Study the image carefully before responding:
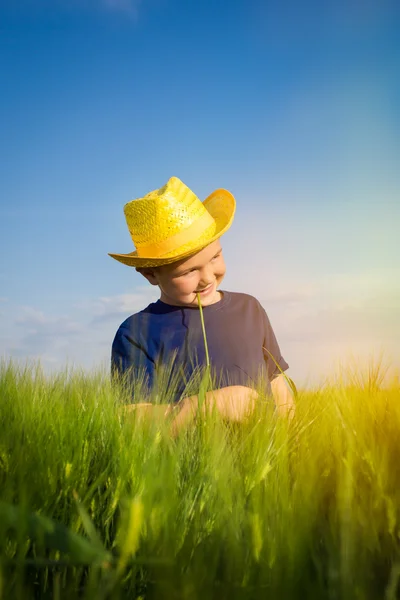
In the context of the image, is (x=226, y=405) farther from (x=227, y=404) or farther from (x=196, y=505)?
(x=196, y=505)

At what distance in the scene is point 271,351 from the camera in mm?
2484

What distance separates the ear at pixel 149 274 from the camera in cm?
225

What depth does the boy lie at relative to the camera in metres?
2.18

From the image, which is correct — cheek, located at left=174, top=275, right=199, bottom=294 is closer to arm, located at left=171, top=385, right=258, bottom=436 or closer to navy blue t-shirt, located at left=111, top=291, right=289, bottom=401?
navy blue t-shirt, located at left=111, top=291, right=289, bottom=401

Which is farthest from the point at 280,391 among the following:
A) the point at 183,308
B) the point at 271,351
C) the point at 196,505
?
the point at 196,505

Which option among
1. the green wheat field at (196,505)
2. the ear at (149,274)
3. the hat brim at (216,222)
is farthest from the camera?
the ear at (149,274)

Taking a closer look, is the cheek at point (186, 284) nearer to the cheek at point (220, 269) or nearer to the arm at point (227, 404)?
the cheek at point (220, 269)

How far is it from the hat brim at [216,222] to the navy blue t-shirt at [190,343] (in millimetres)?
227

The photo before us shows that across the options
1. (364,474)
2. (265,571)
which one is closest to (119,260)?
(364,474)

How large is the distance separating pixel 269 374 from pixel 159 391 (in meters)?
0.95

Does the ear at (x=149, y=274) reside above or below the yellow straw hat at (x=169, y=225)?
below

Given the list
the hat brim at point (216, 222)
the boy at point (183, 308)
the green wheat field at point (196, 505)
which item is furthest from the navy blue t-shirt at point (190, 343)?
the green wheat field at point (196, 505)

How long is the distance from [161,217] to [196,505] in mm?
1351

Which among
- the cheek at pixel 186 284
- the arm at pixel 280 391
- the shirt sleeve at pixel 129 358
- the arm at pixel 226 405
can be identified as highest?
the cheek at pixel 186 284
